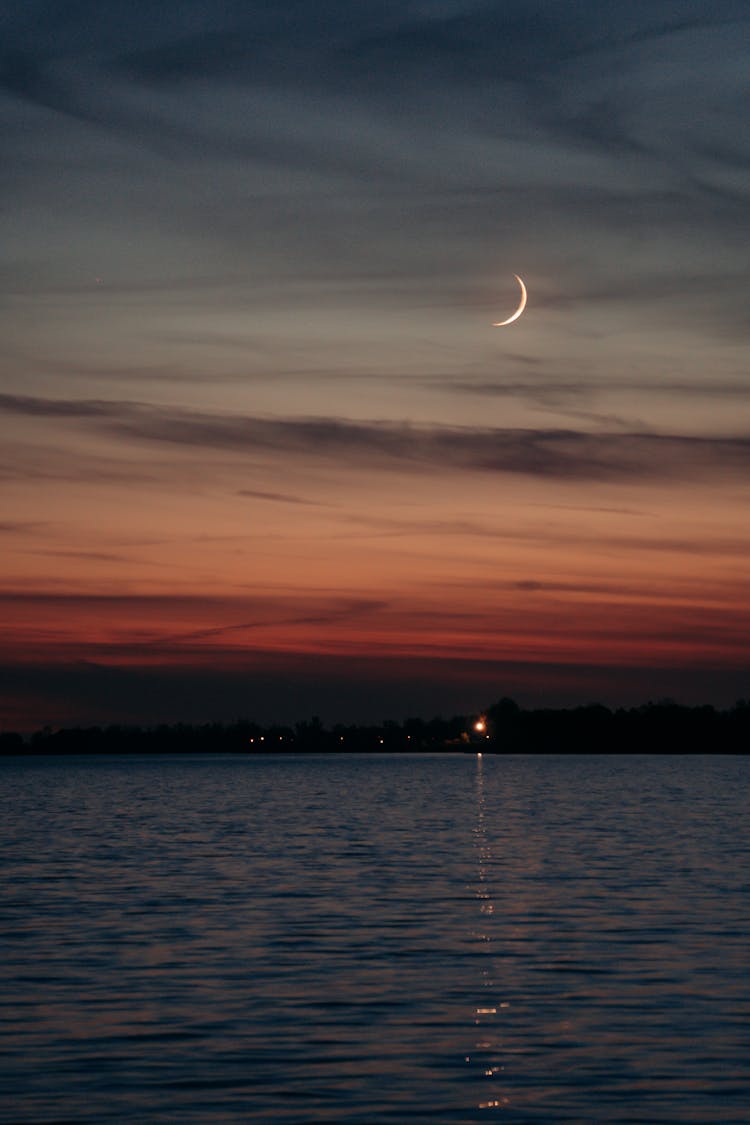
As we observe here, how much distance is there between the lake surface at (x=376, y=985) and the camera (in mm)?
23906

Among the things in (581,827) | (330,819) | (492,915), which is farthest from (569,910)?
(330,819)

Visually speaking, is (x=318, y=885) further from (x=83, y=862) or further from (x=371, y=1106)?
(x=371, y=1106)

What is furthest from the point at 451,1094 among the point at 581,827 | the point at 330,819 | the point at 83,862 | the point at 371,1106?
the point at 330,819

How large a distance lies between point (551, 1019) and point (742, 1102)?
7.23 meters

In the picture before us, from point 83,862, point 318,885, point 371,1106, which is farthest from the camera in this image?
point 83,862

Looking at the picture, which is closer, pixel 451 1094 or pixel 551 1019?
pixel 451 1094

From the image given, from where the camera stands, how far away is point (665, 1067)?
25.7 m

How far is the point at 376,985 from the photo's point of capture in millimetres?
33938

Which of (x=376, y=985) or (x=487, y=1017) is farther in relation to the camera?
(x=376, y=985)

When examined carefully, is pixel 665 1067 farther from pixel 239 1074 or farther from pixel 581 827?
pixel 581 827

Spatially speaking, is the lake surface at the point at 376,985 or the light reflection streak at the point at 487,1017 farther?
the light reflection streak at the point at 487,1017

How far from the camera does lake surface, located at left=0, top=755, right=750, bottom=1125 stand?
2391 centimetres

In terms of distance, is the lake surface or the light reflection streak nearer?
the lake surface

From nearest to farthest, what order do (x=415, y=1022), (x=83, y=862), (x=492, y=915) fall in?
(x=415, y=1022), (x=492, y=915), (x=83, y=862)
